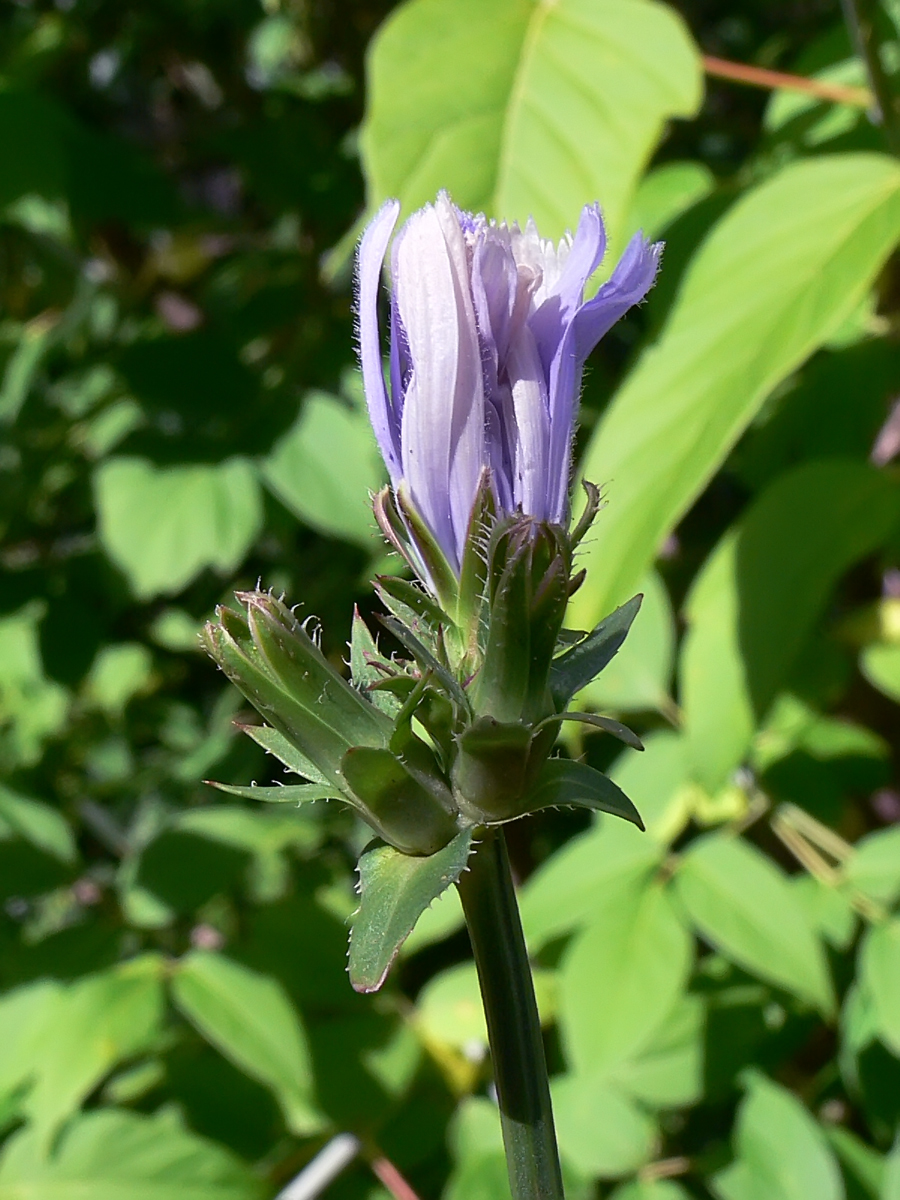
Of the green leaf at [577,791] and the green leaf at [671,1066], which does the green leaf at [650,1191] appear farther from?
the green leaf at [577,791]

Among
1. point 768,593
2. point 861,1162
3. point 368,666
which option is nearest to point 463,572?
point 368,666

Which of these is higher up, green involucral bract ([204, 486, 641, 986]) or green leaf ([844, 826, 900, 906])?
green involucral bract ([204, 486, 641, 986])

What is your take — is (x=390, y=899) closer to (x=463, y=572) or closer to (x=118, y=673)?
(x=463, y=572)

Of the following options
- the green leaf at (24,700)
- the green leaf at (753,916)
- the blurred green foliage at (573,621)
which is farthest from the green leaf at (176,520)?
the green leaf at (753,916)

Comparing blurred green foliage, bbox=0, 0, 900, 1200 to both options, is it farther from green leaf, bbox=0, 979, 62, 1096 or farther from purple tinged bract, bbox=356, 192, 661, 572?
purple tinged bract, bbox=356, 192, 661, 572

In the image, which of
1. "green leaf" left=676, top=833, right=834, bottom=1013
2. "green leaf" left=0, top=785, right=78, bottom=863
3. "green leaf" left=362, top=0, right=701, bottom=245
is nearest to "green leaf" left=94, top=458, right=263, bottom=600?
"green leaf" left=0, top=785, right=78, bottom=863

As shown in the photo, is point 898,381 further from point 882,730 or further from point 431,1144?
point 431,1144
